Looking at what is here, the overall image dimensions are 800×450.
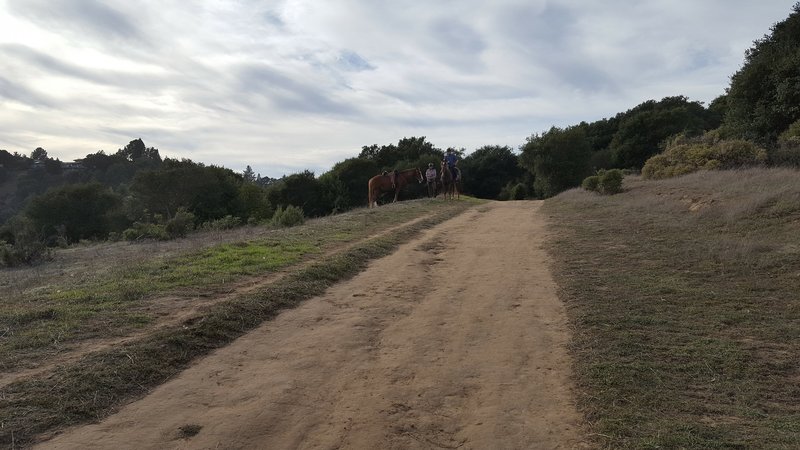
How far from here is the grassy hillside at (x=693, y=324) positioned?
3551 millimetres

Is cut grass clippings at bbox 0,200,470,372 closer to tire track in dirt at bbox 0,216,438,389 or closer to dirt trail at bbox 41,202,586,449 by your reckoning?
tire track in dirt at bbox 0,216,438,389

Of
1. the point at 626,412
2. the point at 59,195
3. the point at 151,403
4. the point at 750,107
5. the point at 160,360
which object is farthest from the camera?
the point at 59,195

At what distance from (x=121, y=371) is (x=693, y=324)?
5826 millimetres

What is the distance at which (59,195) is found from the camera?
41.8 m

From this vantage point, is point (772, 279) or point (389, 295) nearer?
point (772, 279)

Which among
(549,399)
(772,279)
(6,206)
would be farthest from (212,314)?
(6,206)

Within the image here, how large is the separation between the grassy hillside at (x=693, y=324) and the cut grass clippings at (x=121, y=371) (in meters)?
3.69

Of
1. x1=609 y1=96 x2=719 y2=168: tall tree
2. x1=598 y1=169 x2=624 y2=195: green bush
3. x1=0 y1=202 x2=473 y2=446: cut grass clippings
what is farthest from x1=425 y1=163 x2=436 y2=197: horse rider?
x1=609 y1=96 x2=719 y2=168: tall tree

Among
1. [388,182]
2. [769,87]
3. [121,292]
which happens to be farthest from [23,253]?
[769,87]

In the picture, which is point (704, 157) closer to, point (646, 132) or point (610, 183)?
point (610, 183)

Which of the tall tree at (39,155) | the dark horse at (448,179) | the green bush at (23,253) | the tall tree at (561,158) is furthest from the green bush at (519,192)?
the tall tree at (39,155)

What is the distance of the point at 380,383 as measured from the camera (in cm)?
436

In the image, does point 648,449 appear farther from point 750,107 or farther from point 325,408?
point 750,107

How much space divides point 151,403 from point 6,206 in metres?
93.5
